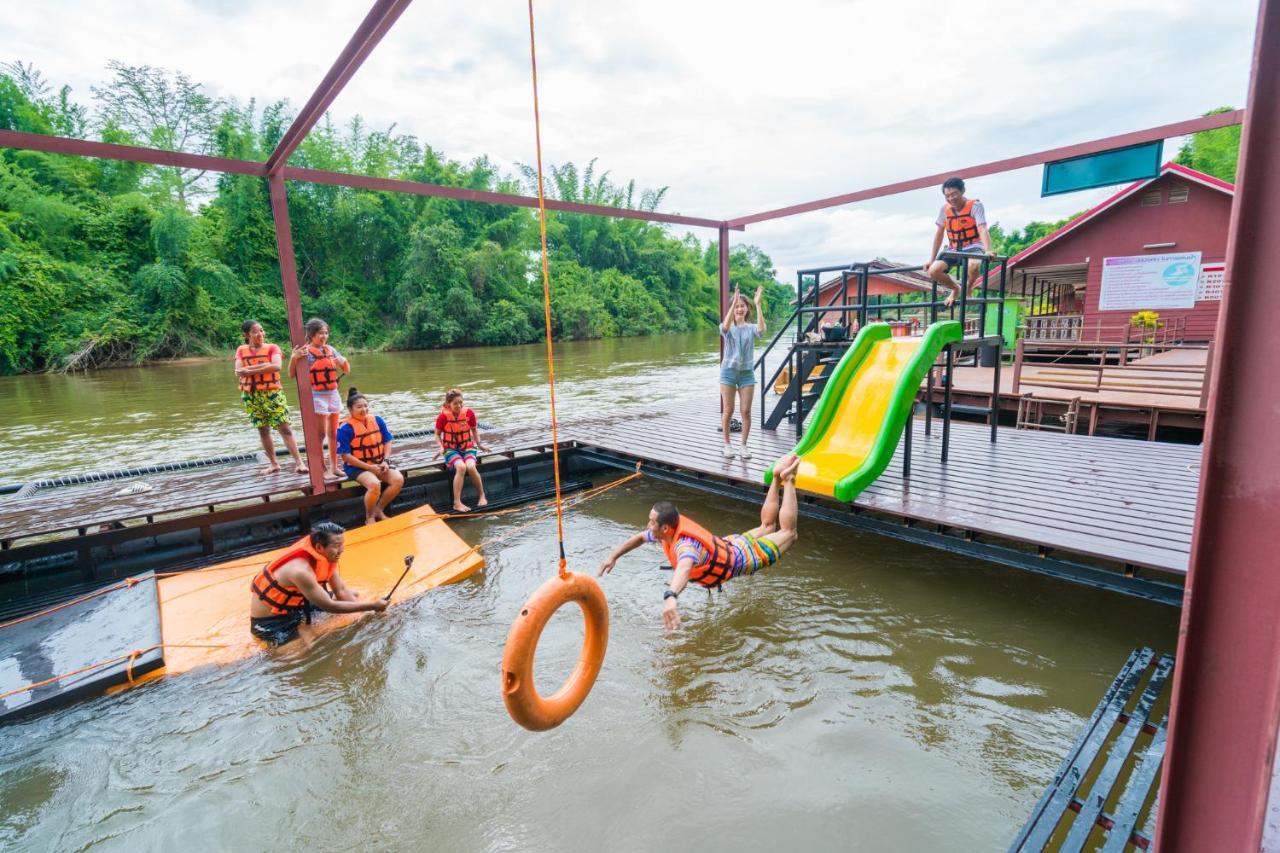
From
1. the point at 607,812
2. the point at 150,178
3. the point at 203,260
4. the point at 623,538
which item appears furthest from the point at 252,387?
the point at 150,178

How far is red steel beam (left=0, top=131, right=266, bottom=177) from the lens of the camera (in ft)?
14.4

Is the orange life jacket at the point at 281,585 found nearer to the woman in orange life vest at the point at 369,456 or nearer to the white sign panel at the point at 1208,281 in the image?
the woman in orange life vest at the point at 369,456

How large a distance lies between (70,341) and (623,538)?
28.6 m

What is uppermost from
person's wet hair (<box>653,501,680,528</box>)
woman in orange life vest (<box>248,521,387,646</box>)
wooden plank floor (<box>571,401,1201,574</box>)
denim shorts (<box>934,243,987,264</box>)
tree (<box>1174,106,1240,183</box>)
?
tree (<box>1174,106,1240,183</box>)

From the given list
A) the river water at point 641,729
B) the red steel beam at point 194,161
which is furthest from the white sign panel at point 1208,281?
the red steel beam at point 194,161

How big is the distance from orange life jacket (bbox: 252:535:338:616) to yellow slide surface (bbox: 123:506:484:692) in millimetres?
289

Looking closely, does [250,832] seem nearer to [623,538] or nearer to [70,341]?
[623,538]

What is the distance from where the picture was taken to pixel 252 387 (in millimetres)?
6699

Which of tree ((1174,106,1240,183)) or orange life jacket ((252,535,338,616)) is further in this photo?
tree ((1174,106,1240,183))

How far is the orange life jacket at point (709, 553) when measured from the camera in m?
→ 4.23

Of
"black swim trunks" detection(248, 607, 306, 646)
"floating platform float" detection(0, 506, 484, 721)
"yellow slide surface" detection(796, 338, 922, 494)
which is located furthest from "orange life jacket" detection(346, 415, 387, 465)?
"yellow slide surface" detection(796, 338, 922, 494)

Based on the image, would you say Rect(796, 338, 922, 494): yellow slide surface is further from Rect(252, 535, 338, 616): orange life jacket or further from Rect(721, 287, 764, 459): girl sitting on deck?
Rect(252, 535, 338, 616): orange life jacket

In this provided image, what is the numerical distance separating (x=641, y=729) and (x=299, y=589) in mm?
2651

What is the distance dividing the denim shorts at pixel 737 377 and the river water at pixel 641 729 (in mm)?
2008
